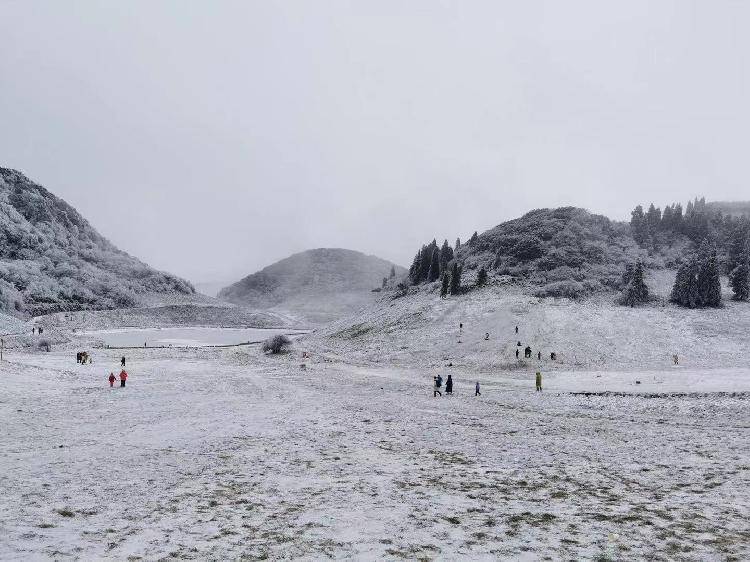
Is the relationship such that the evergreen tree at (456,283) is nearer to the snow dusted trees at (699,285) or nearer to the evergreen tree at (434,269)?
the evergreen tree at (434,269)

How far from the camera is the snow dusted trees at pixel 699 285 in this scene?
234ft

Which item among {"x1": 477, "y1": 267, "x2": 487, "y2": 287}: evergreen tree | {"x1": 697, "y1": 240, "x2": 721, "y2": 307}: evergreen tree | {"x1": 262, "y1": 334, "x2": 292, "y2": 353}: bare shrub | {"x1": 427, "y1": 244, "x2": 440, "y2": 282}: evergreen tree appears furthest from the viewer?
{"x1": 427, "y1": 244, "x2": 440, "y2": 282}: evergreen tree

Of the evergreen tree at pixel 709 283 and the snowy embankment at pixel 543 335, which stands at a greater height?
the evergreen tree at pixel 709 283

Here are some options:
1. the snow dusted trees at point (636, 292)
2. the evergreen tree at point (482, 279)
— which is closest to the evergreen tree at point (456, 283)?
the evergreen tree at point (482, 279)

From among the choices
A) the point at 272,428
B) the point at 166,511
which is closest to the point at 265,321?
the point at 272,428

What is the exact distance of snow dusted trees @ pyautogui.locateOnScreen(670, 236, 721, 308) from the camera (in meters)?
→ 71.2

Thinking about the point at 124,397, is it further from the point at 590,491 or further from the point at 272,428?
the point at 590,491

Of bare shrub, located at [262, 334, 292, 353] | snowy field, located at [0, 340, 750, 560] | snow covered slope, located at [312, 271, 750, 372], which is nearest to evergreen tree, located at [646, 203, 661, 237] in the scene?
snow covered slope, located at [312, 271, 750, 372]

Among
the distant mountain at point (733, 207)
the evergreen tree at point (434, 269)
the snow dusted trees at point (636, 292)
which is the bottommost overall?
the snow dusted trees at point (636, 292)

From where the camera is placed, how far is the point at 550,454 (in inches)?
664

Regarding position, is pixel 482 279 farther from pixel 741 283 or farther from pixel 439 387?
pixel 439 387

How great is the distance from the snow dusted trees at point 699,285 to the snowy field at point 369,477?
47.7m

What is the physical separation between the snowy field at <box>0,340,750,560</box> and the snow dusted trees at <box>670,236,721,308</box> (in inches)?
1877

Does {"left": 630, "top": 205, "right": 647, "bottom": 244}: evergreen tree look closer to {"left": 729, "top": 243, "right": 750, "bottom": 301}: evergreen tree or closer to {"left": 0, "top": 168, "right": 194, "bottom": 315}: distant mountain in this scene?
{"left": 729, "top": 243, "right": 750, "bottom": 301}: evergreen tree
